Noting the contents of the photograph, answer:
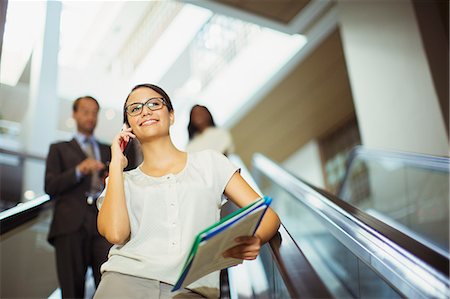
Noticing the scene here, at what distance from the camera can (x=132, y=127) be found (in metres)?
1.85

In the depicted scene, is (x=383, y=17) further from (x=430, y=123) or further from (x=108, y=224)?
(x=108, y=224)

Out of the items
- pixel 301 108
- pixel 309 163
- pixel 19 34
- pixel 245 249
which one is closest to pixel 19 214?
pixel 19 34

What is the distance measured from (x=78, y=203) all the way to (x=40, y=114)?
3.70 meters

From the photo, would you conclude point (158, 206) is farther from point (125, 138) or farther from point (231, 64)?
point (231, 64)

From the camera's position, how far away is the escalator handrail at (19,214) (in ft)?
10.0

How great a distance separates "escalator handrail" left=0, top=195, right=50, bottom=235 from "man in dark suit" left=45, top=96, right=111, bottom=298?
0.33 meters

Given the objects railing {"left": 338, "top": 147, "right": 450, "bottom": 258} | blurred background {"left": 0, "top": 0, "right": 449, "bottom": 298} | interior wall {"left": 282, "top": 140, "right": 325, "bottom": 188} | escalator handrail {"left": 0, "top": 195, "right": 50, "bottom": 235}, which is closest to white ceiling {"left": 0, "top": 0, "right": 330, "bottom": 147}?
blurred background {"left": 0, "top": 0, "right": 449, "bottom": 298}

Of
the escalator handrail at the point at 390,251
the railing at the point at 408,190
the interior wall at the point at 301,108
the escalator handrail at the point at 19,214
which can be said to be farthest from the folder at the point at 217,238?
the interior wall at the point at 301,108

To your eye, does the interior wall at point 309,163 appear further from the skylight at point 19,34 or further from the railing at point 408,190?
the skylight at point 19,34

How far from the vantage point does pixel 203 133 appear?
12.2 ft

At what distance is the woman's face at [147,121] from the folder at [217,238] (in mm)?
549

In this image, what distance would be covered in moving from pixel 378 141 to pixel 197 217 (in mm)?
5497

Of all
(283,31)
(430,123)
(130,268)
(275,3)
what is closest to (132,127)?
(130,268)

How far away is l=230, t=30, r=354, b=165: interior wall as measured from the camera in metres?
9.13
